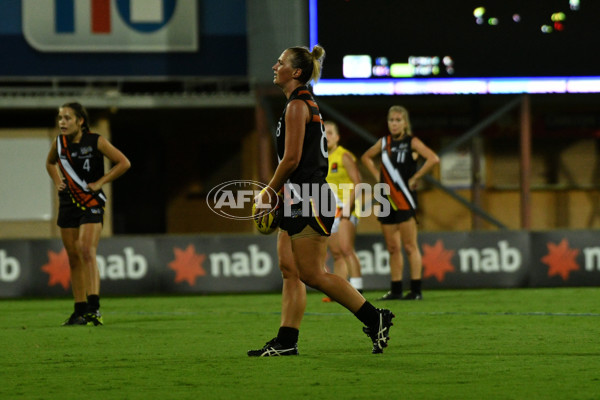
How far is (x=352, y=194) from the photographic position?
12.5 meters

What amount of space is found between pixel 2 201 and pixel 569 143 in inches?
491

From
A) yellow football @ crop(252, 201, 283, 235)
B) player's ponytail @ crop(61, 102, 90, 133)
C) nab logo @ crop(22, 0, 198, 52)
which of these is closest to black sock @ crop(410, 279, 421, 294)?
player's ponytail @ crop(61, 102, 90, 133)

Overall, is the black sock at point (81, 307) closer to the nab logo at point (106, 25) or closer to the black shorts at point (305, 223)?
the black shorts at point (305, 223)

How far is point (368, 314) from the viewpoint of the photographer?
7160 mm

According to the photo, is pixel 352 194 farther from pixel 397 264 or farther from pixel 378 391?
pixel 378 391

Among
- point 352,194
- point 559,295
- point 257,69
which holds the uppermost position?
Result: point 257,69

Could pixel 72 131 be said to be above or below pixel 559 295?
above

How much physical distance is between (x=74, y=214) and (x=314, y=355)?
11.3 feet

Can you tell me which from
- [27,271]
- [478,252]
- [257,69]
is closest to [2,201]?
[257,69]

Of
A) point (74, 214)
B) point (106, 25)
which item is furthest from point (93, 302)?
point (106, 25)

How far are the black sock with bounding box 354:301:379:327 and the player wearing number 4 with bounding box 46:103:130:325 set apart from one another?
3.50 metres

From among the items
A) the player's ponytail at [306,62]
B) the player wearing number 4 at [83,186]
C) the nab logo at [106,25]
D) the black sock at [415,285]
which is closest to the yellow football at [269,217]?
the player's ponytail at [306,62]

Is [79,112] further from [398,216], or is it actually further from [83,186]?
[398,216]

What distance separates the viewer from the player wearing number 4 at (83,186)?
989cm
